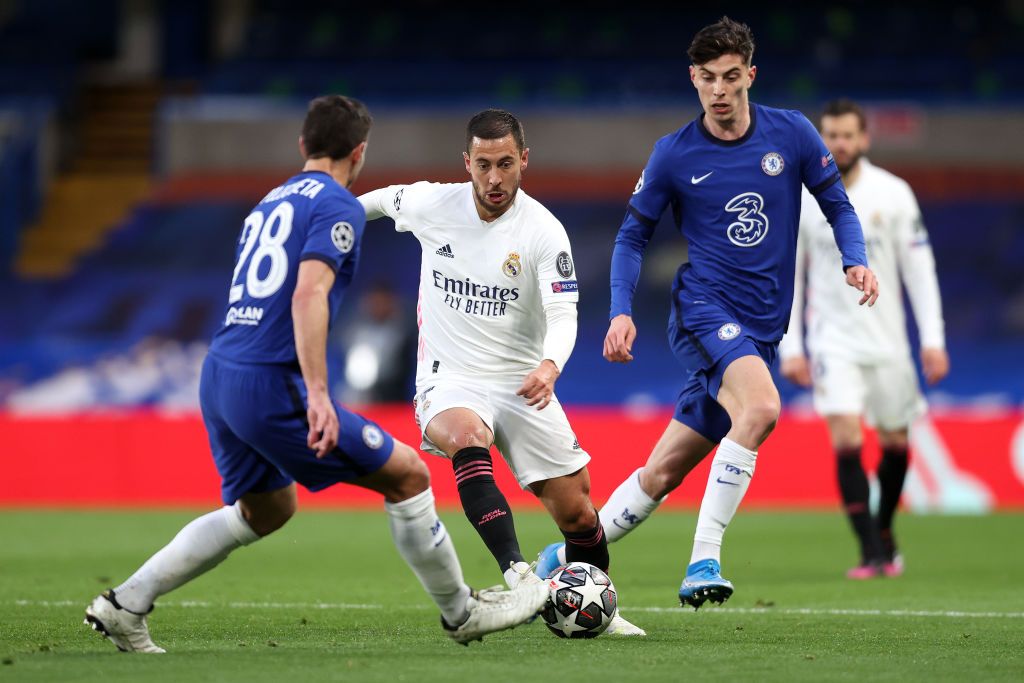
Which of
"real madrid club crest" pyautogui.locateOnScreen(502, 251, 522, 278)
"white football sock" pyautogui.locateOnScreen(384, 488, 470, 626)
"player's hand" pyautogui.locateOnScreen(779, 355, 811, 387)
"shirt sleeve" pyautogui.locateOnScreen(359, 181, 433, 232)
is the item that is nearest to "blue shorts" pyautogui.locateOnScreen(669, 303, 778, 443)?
"real madrid club crest" pyautogui.locateOnScreen(502, 251, 522, 278)

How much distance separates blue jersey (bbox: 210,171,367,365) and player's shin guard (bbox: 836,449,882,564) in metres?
4.71

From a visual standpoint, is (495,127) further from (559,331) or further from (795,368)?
(795,368)

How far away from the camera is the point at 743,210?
6.73 meters

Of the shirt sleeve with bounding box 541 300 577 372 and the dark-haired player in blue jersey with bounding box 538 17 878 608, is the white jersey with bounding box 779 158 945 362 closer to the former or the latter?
the dark-haired player in blue jersey with bounding box 538 17 878 608

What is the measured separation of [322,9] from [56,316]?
7.33m

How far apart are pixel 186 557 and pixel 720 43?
3.02 m

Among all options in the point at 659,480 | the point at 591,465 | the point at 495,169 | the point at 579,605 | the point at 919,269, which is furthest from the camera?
the point at 591,465

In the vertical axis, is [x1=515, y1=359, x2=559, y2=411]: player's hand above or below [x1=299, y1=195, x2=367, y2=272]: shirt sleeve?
below

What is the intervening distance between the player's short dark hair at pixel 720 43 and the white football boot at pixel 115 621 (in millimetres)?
3187

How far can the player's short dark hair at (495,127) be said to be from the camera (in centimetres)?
639

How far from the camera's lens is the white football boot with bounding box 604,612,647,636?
6223 mm

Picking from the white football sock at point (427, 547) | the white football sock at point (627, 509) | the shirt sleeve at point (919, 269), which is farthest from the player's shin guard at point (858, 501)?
the white football sock at point (427, 547)

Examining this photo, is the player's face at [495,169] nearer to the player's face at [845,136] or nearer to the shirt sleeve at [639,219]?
the shirt sleeve at [639,219]

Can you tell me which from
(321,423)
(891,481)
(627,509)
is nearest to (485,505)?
(627,509)
